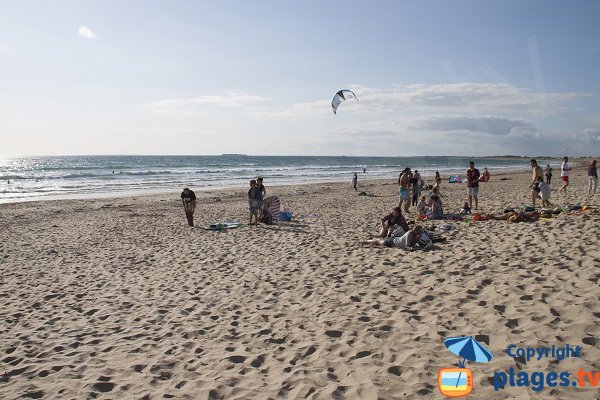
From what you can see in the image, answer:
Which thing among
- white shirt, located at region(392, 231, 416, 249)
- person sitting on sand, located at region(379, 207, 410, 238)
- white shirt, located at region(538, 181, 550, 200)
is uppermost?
white shirt, located at region(538, 181, 550, 200)

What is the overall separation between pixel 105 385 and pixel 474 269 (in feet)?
16.4

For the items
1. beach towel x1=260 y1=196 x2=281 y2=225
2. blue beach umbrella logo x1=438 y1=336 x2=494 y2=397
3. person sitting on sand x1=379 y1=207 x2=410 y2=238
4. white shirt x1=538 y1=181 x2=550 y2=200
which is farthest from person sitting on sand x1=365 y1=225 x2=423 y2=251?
white shirt x1=538 y1=181 x2=550 y2=200

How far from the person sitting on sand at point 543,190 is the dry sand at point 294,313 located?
288 cm

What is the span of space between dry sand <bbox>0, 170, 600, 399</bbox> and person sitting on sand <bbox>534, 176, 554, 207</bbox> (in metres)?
2.88

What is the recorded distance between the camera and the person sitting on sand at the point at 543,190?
11219 mm

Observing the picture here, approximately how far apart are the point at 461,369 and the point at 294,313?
2.19m

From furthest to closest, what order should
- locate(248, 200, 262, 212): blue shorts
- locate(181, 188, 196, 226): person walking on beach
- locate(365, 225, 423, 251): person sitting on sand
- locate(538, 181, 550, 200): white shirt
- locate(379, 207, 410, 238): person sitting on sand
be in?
locate(181, 188, 196, 226): person walking on beach < locate(248, 200, 262, 212): blue shorts < locate(538, 181, 550, 200): white shirt < locate(379, 207, 410, 238): person sitting on sand < locate(365, 225, 423, 251): person sitting on sand

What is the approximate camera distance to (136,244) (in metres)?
10.1

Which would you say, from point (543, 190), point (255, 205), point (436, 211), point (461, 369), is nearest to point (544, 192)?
point (543, 190)

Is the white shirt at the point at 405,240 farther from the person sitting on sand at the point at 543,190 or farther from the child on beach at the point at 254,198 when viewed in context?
the person sitting on sand at the point at 543,190

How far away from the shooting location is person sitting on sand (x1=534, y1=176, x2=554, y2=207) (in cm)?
1122

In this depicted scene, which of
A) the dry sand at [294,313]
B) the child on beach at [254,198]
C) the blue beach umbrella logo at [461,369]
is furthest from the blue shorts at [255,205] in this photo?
the blue beach umbrella logo at [461,369]

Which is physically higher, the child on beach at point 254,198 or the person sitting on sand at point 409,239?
the child on beach at point 254,198

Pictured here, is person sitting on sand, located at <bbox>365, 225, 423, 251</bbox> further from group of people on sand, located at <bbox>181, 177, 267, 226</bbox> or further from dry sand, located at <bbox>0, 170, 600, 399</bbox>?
group of people on sand, located at <bbox>181, 177, 267, 226</bbox>
